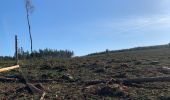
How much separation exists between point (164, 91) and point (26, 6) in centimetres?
4006

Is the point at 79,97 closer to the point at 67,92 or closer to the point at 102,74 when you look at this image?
the point at 67,92

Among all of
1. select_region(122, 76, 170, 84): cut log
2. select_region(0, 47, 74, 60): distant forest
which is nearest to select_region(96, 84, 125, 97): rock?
select_region(122, 76, 170, 84): cut log

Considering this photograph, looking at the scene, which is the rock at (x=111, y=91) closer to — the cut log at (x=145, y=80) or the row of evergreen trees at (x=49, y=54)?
the cut log at (x=145, y=80)

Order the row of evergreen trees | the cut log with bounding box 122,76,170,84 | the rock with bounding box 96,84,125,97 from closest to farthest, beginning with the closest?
1. the rock with bounding box 96,84,125,97
2. the cut log with bounding box 122,76,170,84
3. the row of evergreen trees

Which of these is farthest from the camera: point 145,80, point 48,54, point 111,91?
point 48,54

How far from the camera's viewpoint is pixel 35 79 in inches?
713

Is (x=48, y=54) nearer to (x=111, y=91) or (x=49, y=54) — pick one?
(x=49, y=54)

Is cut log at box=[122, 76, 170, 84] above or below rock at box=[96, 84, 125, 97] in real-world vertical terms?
above

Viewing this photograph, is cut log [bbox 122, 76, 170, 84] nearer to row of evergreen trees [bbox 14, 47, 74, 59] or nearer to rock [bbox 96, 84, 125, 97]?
rock [bbox 96, 84, 125, 97]

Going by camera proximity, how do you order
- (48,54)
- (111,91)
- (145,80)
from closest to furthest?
(111,91) < (145,80) < (48,54)

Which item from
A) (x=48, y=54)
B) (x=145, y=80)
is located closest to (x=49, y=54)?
(x=48, y=54)

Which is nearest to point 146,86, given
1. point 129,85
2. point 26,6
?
point 129,85

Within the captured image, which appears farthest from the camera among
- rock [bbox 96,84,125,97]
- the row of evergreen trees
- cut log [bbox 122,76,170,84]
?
the row of evergreen trees

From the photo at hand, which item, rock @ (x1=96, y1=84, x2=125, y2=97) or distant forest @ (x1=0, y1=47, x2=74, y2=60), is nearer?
rock @ (x1=96, y1=84, x2=125, y2=97)
